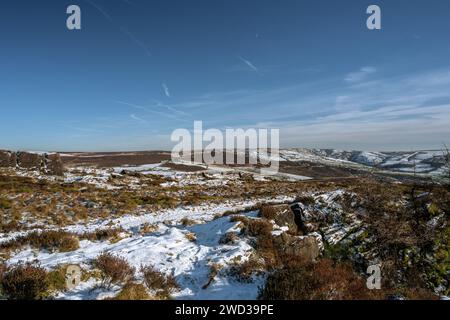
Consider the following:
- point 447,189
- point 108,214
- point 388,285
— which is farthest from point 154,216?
point 447,189

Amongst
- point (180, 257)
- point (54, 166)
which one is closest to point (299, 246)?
point (180, 257)

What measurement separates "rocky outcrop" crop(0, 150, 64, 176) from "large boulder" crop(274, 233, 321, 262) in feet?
116

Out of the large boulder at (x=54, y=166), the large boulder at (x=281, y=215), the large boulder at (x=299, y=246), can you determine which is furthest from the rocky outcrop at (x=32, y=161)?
the large boulder at (x=299, y=246)

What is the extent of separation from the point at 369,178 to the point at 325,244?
377 centimetres

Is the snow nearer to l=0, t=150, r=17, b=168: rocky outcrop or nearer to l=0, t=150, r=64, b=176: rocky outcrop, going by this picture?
l=0, t=150, r=64, b=176: rocky outcrop

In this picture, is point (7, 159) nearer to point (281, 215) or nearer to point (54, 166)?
point (54, 166)

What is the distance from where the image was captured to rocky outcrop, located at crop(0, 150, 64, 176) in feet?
121

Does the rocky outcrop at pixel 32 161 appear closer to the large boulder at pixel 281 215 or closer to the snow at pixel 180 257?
the snow at pixel 180 257

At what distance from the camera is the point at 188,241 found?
10.2m

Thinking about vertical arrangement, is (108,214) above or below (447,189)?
below

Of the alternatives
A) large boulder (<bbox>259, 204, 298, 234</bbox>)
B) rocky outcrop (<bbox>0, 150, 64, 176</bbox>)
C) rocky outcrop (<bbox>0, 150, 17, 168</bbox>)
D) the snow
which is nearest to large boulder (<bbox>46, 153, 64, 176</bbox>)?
rocky outcrop (<bbox>0, 150, 64, 176</bbox>)

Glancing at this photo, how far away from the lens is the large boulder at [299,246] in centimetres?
883
